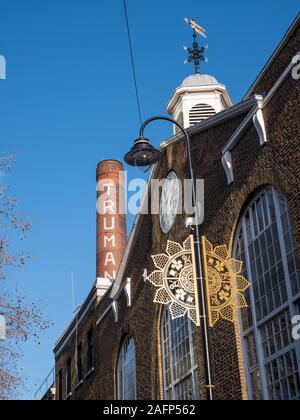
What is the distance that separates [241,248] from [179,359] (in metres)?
4.69

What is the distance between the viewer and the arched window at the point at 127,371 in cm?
2345

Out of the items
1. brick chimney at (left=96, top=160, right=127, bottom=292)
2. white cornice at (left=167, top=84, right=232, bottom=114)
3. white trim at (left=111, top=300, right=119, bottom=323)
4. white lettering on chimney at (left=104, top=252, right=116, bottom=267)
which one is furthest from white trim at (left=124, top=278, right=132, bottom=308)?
white lettering on chimney at (left=104, top=252, right=116, bottom=267)

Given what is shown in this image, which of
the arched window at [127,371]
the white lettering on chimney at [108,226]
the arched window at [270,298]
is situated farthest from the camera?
the white lettering on chimney at [108,226]

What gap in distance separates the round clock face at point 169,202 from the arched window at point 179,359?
2.85 metres

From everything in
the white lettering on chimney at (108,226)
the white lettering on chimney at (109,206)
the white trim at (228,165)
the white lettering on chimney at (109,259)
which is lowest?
the white trim at (228,165)

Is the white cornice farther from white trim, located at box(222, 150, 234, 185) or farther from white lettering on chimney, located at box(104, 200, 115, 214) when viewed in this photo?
white lettering on chimney, located at box(104, 200, 115, 214)

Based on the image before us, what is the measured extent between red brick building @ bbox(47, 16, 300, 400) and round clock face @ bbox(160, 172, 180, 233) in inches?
5.6

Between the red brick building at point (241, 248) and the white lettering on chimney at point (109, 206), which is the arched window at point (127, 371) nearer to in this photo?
the red brick building at point (241, 248)

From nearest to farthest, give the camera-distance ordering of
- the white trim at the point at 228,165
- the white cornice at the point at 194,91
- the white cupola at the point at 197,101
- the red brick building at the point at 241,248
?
the red brick building at the point at 241,248
the white trim at the point at 228,165
the white cupola at the point at 197,101
the white cornice at the point at 194,91

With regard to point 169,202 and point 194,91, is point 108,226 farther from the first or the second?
point 169,202

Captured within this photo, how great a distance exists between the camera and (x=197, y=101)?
27266mm

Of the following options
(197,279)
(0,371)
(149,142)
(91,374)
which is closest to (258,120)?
(149,142)

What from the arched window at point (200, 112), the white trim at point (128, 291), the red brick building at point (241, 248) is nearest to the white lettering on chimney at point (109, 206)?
the arched window at point (200, 112)
